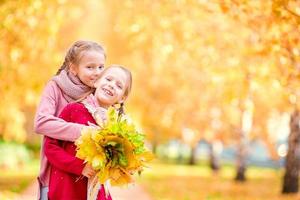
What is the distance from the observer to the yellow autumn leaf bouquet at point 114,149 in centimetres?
420

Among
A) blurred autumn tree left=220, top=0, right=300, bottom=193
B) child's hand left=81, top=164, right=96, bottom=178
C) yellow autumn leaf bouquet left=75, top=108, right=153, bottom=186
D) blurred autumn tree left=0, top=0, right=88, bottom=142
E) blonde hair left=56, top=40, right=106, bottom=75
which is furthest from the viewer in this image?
blurred autumn tree left=0, top=0, right=88, bottom=142

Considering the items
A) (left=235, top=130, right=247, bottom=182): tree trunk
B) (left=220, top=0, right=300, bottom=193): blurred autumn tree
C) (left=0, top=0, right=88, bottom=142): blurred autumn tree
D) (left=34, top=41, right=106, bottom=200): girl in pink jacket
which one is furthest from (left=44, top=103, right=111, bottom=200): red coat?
(left=235, top=130, right=247, bottom=182): tree trunk

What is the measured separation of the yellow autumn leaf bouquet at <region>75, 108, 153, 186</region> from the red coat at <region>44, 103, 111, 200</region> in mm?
178

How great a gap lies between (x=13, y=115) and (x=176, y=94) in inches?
465

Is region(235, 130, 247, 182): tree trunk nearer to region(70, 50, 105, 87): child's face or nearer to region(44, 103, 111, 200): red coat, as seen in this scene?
region(70, 50, 105, 87): child's face

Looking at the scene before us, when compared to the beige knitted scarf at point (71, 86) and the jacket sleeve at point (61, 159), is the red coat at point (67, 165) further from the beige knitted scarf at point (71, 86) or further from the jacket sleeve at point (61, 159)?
the beige knitted scarf at point (71, 86)

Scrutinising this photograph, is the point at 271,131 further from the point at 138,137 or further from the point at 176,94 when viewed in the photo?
the point at 138,137

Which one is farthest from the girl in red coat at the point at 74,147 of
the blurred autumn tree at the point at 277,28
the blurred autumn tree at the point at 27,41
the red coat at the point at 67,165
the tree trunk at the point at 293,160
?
the tree trunk at the point at 293,160

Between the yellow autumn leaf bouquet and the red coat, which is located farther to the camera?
the red coat

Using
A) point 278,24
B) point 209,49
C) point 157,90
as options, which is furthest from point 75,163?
point 157,90

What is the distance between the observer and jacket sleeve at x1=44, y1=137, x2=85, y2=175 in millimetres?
4375

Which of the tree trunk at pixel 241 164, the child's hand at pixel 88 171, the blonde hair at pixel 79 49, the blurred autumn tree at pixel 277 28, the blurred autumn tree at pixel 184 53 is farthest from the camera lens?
the tree trunk at pixel 241 164

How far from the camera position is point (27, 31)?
13.5 meters

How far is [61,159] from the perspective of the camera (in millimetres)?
4402
